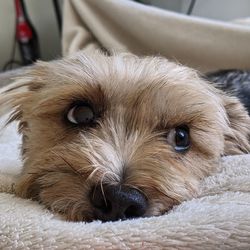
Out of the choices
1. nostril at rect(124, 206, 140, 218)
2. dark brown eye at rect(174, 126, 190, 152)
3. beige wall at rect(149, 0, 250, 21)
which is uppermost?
nostril at rect(124, 206, 140, 218)

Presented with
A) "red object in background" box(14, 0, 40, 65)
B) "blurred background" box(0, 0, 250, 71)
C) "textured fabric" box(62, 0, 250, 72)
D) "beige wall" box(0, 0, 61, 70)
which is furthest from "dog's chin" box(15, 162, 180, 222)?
"beige wall" box(0, 0, 61, 70)

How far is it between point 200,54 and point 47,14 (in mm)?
1908

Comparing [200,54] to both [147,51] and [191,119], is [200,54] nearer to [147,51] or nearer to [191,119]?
[147,51]

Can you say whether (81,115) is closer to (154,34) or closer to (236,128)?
(236,128)

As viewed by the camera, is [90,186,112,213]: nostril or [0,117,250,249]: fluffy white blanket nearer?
[0,117,250,249]: fluffy white blanket

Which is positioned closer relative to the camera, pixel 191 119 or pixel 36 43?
pixel 191 119

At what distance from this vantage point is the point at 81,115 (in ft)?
4.93

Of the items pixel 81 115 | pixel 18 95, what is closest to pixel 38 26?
pixel 18 95

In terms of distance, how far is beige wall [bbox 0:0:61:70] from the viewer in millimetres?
4332

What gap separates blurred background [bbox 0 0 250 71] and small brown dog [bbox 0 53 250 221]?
242 cm

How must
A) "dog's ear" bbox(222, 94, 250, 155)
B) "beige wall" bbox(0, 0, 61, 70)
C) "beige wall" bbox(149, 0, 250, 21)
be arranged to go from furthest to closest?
1. "beige wall" bbox(0, 0, 61, 70)
2. "beige wall" bbox(149, 0, 250, 21)
3. "dog's ear" bbox(222, 94, 250, 155)

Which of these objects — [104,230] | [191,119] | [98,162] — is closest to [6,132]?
[191,119]

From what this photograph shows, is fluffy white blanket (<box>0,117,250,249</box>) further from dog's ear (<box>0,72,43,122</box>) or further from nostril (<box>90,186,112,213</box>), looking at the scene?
dog's ear (<box>0,72,43,122</box>)

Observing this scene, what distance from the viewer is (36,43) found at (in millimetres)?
4293
